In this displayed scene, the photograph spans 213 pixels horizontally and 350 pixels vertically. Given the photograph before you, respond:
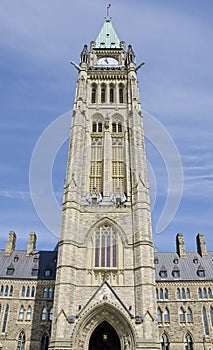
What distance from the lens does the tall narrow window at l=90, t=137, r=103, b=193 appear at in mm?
32250

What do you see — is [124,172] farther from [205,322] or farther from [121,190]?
[205,322]

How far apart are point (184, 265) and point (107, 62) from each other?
29.7 m

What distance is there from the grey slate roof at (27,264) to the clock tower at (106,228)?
11.5 metres

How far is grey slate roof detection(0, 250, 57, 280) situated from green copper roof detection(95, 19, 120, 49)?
106 feet

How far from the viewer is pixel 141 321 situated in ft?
74.0

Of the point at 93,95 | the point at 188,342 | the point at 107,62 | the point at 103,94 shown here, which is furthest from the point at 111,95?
the point at 188,342

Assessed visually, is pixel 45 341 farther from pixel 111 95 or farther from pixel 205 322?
pixel 111 95

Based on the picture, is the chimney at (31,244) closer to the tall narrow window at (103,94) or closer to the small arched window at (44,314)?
the small arched window at (44,314)

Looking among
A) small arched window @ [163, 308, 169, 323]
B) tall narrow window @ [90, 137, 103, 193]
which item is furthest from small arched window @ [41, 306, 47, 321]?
tall narrow window @ [90, 137, 103, 193]

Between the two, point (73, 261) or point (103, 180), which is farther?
point (103, 180)

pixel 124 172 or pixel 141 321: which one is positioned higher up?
pixel 124 172

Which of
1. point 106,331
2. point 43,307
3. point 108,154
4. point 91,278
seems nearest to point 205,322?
point 106,331


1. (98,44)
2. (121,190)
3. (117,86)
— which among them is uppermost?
(98,44)

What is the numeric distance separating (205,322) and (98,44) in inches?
1632
